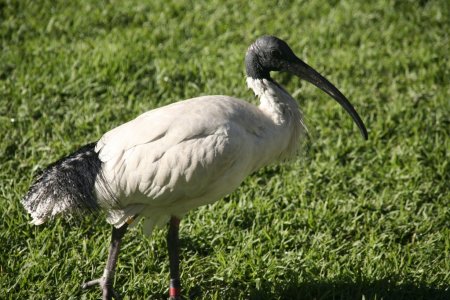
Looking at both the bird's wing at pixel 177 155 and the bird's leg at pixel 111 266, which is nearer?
the bird's wing at pixel 177 155

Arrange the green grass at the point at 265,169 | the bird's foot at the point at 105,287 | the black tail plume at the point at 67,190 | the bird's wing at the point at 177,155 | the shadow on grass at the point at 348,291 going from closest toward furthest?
the bird's wing at the point at 177,155
the black tail plume at the point at 67,190
the bird's foot at the point at 105,287
the shadow on grass at the point at 348,291
the green grass at the point at 265,169

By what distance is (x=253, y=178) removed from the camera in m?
5.41

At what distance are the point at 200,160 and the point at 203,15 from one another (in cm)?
415

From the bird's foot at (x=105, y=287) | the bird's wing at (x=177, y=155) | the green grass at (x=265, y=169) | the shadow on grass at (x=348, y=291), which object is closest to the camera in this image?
the bird's wing at (x=177, y=155)

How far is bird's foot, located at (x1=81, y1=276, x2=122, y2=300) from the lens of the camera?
4.12 metres

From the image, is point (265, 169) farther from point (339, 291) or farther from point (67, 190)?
point (67, 190)

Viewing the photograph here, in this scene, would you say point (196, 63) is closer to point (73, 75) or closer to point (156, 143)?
point (73, 75)

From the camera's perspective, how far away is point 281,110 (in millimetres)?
4148

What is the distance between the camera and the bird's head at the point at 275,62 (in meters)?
4.15

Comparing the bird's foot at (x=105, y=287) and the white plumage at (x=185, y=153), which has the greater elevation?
the white plumage at (x=185, y=153)

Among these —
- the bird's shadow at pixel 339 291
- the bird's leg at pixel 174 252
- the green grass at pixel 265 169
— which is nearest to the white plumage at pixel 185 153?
the bird's leg at pixel 174 252

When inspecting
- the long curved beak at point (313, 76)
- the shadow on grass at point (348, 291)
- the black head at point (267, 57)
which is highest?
the black head at point (267, 57)

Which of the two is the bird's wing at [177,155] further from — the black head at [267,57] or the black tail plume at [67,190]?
the black head at [267,57]

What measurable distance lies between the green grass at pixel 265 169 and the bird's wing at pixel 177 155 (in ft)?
2.44
